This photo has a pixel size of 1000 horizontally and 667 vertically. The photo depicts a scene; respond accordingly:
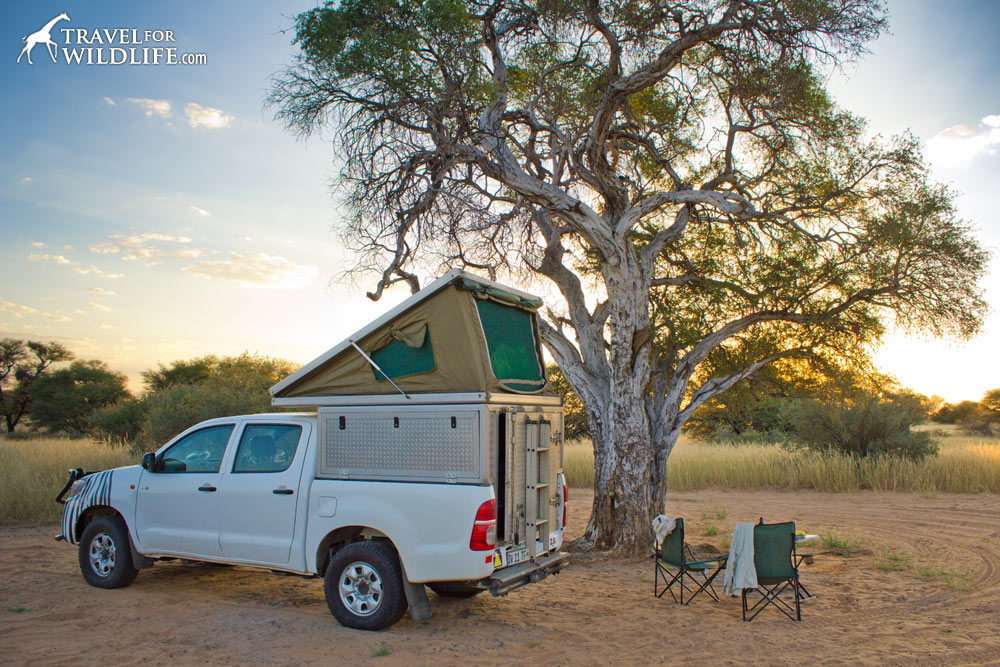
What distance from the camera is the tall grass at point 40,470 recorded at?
1248 cm

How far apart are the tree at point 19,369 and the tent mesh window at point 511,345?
3788 centimetres

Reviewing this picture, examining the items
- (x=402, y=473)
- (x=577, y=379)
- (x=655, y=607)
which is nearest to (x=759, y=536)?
(x=655, y=607)

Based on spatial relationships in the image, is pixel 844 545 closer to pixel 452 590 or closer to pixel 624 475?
pixel 624 475

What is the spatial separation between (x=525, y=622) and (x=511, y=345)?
2645mm

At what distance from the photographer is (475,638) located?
607 cm

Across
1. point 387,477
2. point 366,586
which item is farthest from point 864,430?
point 366,586

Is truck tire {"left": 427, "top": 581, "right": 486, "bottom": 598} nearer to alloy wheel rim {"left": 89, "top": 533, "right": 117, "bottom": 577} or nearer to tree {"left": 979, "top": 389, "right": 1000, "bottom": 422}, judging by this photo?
alloy wheel rim {"left": 89, "top": 533, "right": 117, "bottom": 577}

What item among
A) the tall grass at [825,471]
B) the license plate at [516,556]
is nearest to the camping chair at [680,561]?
the license plate at [516,556]

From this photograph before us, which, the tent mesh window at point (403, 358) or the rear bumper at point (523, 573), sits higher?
the tent mesh window at point (403, 358)

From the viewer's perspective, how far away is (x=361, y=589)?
6133mm

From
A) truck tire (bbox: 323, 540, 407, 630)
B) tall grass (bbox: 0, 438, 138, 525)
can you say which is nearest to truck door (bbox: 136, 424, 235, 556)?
truck tire (bbox: 323, 540, 407, 630)

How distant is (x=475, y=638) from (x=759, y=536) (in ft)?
9.28

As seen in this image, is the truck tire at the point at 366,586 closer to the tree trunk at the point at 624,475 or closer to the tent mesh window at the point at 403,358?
the tent mesh window at the point at 403,358

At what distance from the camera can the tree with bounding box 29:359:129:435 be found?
34.5m
